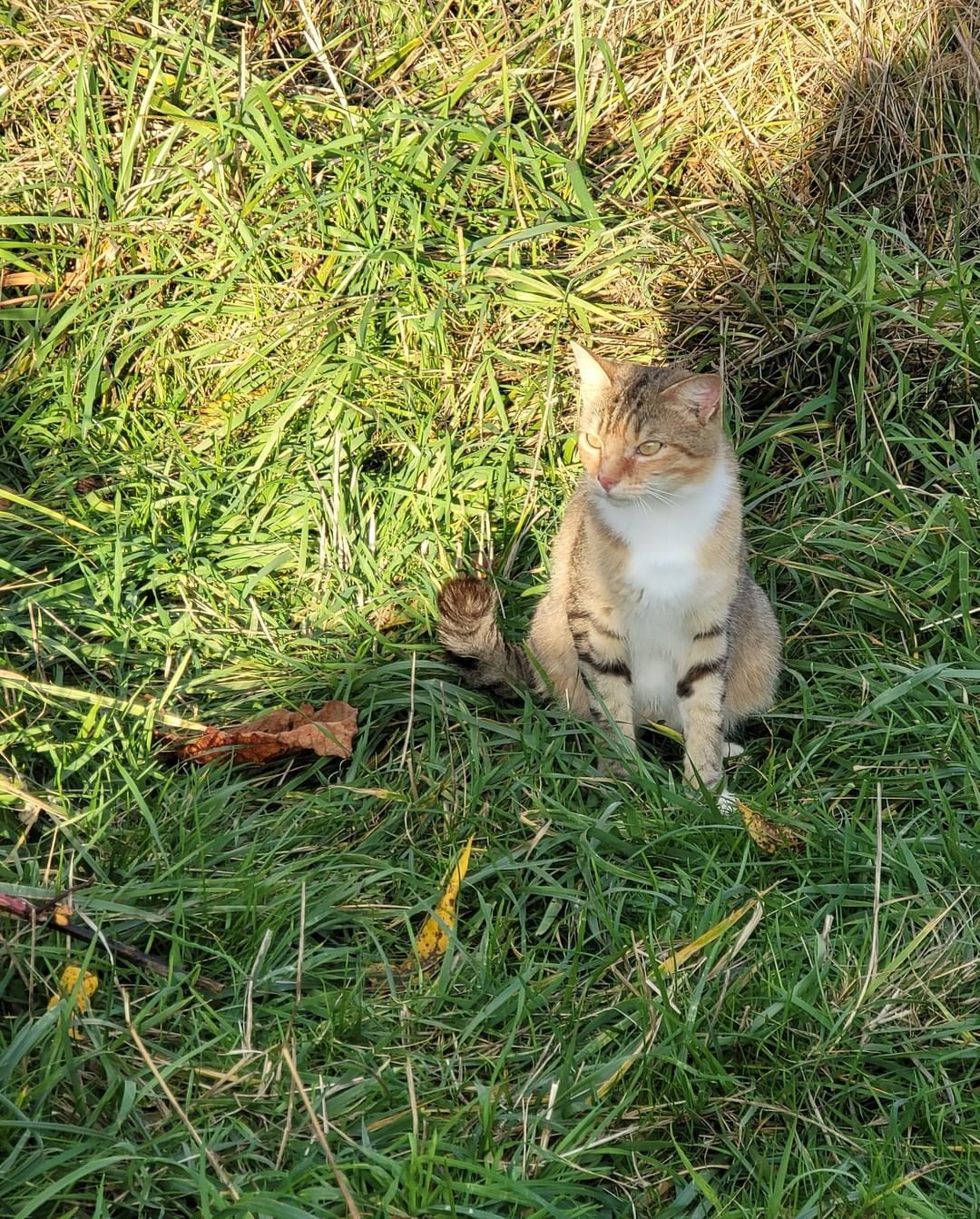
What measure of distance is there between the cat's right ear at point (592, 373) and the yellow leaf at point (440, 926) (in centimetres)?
128

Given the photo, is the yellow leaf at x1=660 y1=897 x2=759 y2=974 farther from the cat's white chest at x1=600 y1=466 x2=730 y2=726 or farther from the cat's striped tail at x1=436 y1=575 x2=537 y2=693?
the cat's striped tail at x1=436 y1=575 x2=537 y2=693

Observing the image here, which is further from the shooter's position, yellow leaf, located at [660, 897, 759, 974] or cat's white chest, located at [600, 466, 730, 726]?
cat's white chest, located at [600, 466, 730, 726]

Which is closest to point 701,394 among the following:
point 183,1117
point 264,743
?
point 264,743

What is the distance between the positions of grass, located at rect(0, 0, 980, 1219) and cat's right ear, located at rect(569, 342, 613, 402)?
25.8 inches

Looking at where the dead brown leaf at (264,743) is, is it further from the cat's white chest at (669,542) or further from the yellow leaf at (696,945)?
the yellow leaf at (696,945)

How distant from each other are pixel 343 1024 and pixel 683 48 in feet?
12.0

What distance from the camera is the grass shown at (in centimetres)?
254

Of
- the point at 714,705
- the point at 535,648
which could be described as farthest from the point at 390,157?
the point at 714,705

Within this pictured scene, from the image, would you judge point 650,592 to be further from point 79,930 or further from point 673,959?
point 79,930

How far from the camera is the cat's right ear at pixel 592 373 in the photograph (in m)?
3.69

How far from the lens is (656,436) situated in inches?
140

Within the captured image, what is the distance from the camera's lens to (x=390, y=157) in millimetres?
4598

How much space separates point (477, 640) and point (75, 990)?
1.54 m

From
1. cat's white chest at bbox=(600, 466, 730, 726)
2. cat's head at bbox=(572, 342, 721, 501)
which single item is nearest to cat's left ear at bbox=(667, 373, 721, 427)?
cat's head at bbox=(572, 342, 721, 501)
